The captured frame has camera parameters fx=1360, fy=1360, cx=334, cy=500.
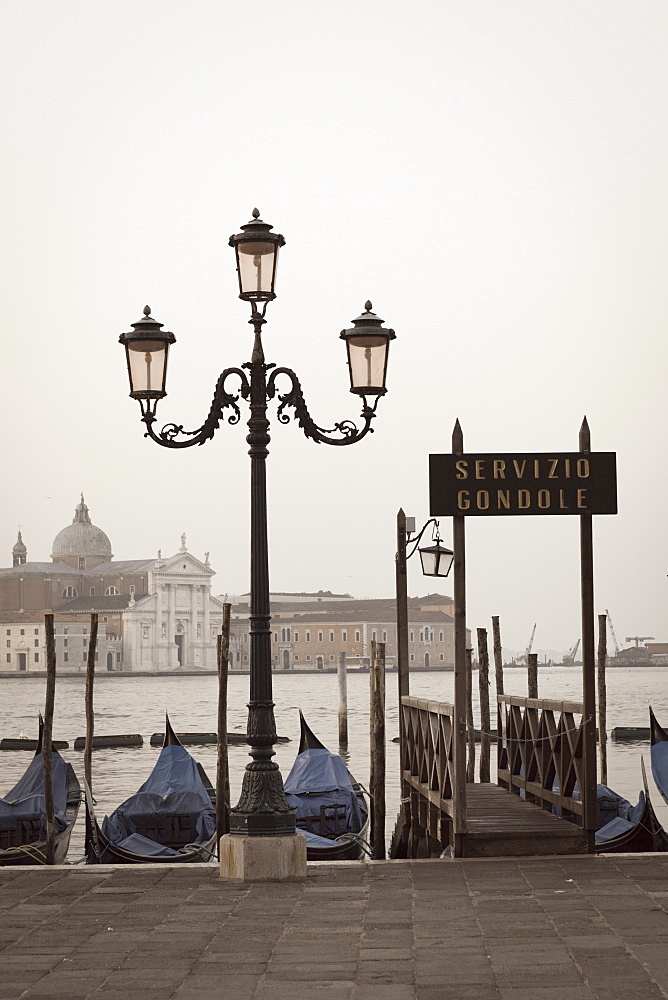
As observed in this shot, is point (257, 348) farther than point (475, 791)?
No

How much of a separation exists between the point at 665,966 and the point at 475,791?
482 centimetres

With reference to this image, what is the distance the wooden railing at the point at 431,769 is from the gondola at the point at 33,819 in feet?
8.30

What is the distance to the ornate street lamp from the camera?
6105 mm

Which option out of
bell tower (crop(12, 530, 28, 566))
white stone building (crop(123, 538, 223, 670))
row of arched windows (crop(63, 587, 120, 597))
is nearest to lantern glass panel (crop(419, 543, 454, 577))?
white stone building (crop(123, 538, 223, 670))

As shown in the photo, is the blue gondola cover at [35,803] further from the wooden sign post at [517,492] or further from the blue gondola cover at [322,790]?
the wooden sign post at [517,492]

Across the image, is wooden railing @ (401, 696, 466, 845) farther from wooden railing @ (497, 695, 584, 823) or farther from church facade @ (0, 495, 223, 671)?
church facade @ (0, 495, 223, 671)

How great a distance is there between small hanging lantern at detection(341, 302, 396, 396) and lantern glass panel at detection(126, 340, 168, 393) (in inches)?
34.0

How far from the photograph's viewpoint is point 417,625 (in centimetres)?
9969

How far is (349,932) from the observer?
4547 mm

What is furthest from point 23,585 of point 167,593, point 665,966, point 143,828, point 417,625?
point 665,966

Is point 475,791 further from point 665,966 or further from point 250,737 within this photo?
point 665,966

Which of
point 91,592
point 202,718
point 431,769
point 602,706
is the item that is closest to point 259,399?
point 431,769

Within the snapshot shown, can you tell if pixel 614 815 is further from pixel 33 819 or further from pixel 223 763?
pixel 33 819

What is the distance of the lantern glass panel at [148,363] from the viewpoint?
6301 millimetres
